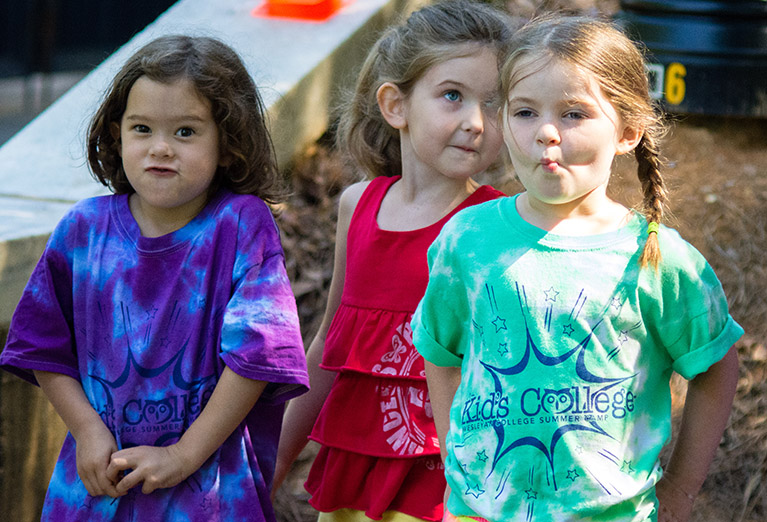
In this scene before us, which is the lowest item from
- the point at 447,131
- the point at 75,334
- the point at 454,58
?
the point at 75,334

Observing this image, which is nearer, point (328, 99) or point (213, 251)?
point (213, 251)

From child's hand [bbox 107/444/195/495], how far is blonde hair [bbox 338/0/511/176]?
A: 3.33ft

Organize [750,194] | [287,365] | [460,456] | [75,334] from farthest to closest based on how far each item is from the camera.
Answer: [750,194] < [75,334] < [287,365] < [460,456]

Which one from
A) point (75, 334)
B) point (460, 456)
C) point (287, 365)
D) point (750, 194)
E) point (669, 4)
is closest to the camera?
point (460, 456)

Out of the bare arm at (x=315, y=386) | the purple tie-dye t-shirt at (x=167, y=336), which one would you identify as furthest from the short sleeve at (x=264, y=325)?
the bare arm at (x=315, y=386)

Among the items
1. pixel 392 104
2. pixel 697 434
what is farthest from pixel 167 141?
pixel 697 434

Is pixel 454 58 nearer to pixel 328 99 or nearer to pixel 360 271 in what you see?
pixel 360 271

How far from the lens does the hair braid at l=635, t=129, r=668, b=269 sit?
5.93ft

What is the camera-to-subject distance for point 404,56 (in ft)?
8.04

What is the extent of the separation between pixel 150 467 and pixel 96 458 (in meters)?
0.14

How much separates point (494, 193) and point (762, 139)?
299 centimetres

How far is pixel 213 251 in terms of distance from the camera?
2.26 m

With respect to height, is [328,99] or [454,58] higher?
[454,58]

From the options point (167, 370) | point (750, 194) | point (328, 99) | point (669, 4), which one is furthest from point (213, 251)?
point (669, 4)
